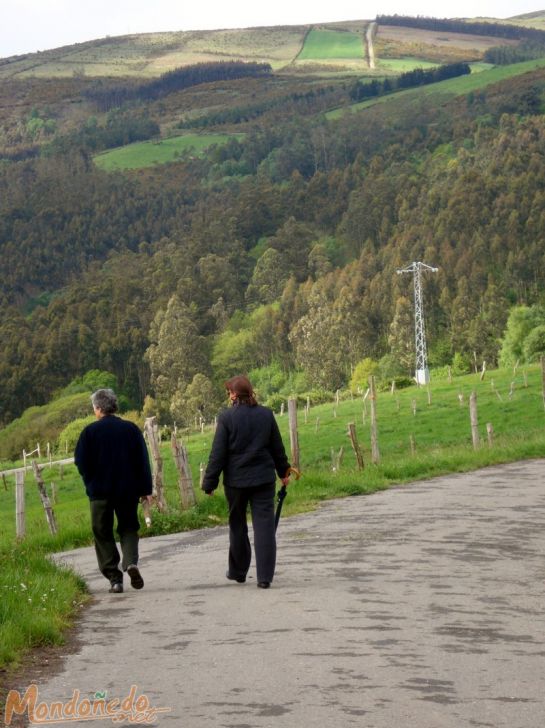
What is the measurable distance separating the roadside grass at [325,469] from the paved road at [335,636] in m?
0.52

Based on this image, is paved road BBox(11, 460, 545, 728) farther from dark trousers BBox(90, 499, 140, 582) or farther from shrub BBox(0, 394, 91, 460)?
shrub BBox(0, 394, 91, 460)

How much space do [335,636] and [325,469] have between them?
3695 centimetres

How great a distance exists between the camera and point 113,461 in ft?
42.0

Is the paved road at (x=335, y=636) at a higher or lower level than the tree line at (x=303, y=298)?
higher

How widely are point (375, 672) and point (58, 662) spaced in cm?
230

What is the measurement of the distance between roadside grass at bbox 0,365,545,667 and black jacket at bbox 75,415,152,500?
37.2 inches

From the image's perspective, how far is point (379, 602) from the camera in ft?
35.9

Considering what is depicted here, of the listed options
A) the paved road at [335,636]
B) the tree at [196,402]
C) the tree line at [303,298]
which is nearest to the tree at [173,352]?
the tree line at [303,298]

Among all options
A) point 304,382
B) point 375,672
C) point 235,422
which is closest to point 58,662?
point 375,672

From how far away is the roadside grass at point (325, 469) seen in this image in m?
11.1

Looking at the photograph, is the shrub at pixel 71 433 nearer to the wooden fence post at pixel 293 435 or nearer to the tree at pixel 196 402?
the tree at pixel 196 402

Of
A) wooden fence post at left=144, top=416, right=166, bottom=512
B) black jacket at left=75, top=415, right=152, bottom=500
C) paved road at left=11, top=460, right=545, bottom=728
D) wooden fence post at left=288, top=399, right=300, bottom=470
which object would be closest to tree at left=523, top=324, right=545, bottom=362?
wooden fence post at left=288, top=399, right=300, bottom=470

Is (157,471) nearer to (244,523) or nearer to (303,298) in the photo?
(244,523)

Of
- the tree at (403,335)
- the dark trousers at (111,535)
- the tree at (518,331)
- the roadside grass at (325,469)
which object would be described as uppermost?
the dark trousers at (111,535)
